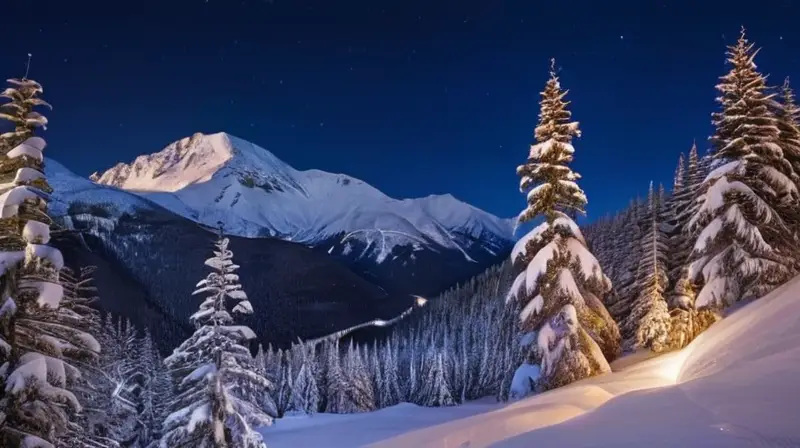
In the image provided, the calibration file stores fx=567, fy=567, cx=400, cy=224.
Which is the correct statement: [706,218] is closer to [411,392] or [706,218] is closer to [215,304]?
[215,304]

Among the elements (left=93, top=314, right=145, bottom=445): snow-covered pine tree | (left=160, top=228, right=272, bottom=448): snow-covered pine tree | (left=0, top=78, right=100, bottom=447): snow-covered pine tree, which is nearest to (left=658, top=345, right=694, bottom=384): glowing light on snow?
(left=160, top=228, right=272, bottom=448): snow-covered pine tree

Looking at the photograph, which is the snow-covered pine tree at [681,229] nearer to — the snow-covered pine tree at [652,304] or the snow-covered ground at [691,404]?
the snow-covered pine tree at [652,304]

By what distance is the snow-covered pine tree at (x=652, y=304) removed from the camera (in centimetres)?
2762

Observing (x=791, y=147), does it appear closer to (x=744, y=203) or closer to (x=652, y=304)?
(x=744, y=203)

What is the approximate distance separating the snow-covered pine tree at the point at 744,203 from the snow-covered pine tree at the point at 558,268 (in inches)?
187

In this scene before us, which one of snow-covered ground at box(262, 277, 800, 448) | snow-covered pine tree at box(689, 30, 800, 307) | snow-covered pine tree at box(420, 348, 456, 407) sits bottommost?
snow-covered ground at box(262, 277, 800, 448)

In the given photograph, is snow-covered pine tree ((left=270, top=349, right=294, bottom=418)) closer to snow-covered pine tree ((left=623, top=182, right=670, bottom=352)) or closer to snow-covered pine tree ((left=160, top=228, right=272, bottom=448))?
snow-covered pine tree ((left=623, top=182, right=670, bottom=352))

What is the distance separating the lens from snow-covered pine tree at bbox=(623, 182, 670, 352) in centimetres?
2762

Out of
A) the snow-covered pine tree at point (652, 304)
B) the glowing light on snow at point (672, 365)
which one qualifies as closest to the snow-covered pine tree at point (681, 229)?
the snow-covered pine tree at point (652, 304)

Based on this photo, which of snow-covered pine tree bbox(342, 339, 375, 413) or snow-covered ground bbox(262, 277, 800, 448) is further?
snow-covered pine tree bbox(342, 339, 375, 413)

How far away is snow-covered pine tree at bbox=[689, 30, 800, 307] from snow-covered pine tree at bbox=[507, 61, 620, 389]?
4755 mm

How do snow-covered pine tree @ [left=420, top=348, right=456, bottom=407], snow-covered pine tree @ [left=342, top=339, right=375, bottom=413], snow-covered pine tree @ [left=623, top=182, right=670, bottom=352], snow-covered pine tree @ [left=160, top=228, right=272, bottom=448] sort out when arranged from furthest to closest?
snow-covered pine tree @ [left=420, top=348, right=456, bottom=407] < snow-covered pine tree @ [left=342, top=339, right=375, bottom=413] < snow-covered pine tree @ [left=623, top=182, right=670, bottom=352] < snow-covered pine tree @ [left=160, top=228, right=272, bottom=448]

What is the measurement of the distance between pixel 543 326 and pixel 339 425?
3214cm

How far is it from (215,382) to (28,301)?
17.5 ft
